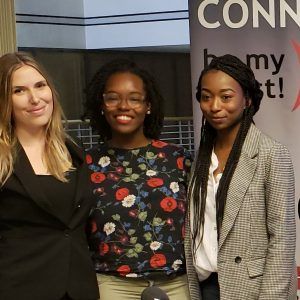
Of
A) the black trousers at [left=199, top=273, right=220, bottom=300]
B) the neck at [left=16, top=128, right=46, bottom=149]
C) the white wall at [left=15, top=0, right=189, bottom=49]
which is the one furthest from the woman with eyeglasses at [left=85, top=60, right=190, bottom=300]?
the white wall at [left=15, top=0, right=189, bottom=49]

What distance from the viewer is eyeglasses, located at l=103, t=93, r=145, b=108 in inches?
102

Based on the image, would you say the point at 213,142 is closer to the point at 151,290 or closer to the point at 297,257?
the point at 151,290

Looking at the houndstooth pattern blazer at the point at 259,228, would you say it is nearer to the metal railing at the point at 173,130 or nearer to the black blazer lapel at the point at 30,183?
the black blazer lapel at the point at 30,183

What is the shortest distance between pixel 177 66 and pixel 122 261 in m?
1.66

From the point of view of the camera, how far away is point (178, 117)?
395 centimetres

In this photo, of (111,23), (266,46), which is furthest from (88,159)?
(111,23)

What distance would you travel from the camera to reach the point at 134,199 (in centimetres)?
251

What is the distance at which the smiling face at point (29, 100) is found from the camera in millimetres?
2377

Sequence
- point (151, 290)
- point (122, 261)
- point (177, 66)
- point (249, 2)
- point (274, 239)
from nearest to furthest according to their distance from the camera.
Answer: point (151, 290) < point (274, 239) < point (122, 261) < point (249, 2) < point (177, 66)

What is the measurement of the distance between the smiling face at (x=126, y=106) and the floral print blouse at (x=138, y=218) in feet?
0.34

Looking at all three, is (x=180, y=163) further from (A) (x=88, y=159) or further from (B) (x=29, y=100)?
(B) (x=29, y=100)

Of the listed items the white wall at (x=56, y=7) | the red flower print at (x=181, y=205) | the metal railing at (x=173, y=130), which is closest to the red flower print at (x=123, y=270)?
the red flower print at (x=181, y=205)

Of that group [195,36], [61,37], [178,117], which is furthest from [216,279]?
[61,37]

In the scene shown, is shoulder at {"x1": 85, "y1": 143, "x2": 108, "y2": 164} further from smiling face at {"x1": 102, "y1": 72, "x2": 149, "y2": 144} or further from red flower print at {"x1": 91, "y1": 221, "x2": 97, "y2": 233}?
red flower print at {"x1": 91, "y1": 221, "x2": 97, "y2": 233}
